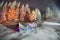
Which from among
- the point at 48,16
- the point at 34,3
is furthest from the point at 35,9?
the point at 48,16

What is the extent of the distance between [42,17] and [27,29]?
0.91 ft

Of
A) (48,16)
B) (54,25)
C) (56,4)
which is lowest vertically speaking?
(54,25)

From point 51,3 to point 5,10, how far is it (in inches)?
27.3

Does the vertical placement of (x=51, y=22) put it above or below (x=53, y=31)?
above

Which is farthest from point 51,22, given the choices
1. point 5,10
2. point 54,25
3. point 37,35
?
point 5,10

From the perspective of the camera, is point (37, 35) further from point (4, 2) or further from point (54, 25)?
point (4, 2)

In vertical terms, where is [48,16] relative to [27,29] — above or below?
above

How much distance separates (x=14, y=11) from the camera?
2182 millimetres

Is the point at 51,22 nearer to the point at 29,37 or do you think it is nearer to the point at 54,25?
the point at 54,25

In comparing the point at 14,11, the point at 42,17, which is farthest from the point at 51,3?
the point at 14,11

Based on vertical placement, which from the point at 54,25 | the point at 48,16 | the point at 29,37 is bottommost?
the point at 29,37

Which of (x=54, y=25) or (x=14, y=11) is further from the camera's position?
(x=14, y=11)

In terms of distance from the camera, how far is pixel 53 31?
204cm

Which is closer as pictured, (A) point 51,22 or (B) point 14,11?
(A) point 51,22
